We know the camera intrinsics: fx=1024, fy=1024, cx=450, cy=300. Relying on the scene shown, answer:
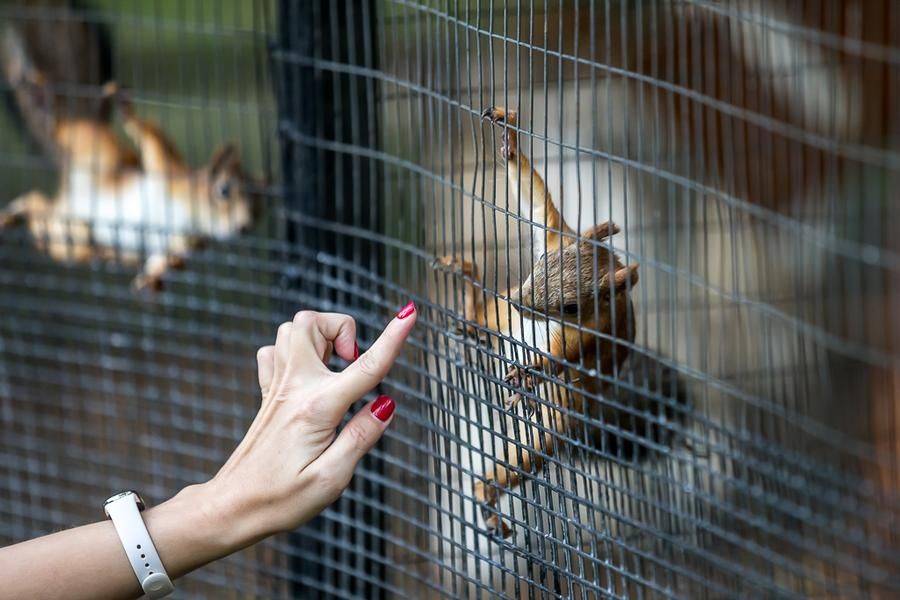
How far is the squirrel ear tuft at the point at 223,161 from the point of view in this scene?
2.58 meters

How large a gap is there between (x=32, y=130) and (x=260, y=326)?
46.5 inches

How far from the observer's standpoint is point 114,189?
2.82 meters

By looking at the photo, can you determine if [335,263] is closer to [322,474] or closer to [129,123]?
[322,474]

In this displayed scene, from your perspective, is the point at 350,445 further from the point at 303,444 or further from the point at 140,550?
the point at 140,550

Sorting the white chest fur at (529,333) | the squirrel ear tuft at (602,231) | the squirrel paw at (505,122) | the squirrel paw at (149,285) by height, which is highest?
the squirrel paw at (505,122)

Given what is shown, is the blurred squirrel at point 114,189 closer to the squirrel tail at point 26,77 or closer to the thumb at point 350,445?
the squirrel tail at point 26,77

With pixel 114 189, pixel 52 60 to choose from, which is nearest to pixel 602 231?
pixel 114 189

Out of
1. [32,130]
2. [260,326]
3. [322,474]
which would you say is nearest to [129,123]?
[32,130]

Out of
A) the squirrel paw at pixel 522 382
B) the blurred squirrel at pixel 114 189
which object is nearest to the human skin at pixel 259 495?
the squirrel paw at pixel 522 382

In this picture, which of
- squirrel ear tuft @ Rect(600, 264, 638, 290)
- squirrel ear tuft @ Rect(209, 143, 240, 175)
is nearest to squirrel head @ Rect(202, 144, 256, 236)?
squirrel ear tuft @ Rect(209, 143, 240, 175)

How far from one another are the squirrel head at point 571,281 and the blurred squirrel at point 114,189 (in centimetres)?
122

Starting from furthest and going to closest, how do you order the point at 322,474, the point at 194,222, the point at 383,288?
the point at 194,222 → the point at 383,288 → the point at 322,474

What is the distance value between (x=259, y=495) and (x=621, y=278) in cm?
48

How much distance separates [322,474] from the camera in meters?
0.99
